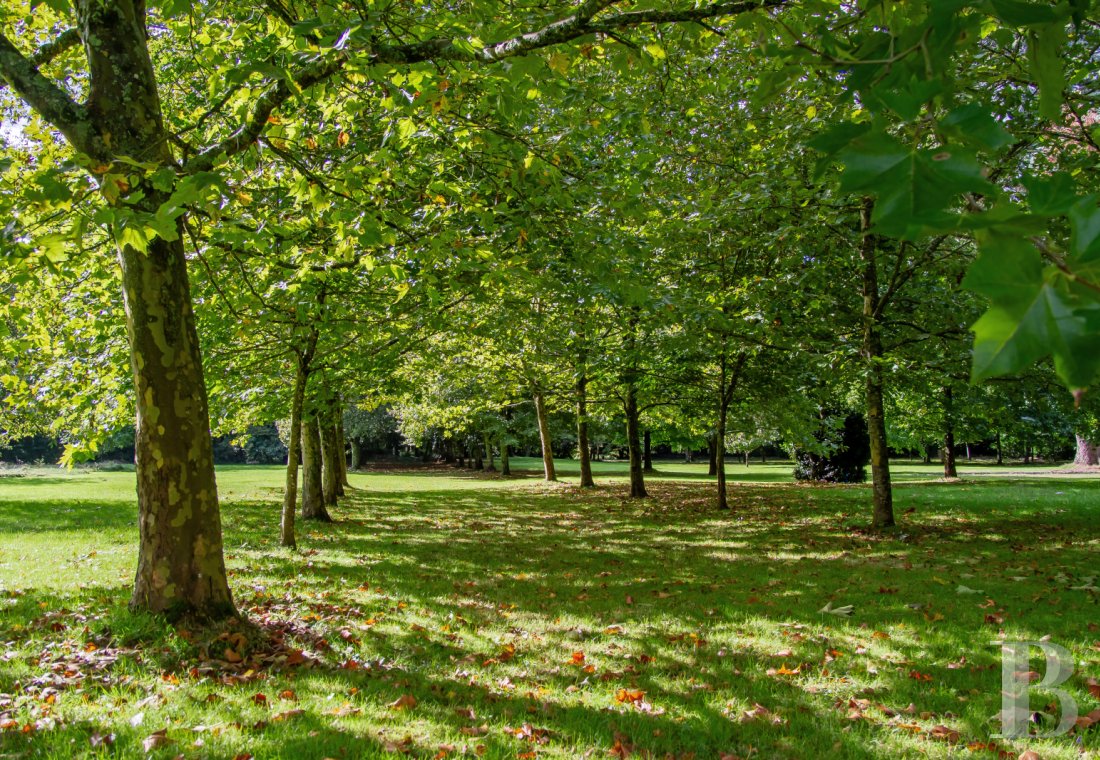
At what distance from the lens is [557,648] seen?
17.0 feet

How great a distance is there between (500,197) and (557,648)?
16.3 ft

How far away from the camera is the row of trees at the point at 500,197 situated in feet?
3.59

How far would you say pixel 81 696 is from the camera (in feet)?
13.0

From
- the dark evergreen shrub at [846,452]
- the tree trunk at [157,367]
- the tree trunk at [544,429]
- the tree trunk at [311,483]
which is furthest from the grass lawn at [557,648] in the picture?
the tree trunk at [544,429]

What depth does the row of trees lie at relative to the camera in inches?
43.0

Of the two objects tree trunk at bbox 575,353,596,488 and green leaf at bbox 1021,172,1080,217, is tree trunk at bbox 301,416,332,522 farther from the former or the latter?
green leaf at bbox 1021,172,1080,217

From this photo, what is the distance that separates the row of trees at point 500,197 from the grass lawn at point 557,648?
3.52 feet

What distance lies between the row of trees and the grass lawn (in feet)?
3.52

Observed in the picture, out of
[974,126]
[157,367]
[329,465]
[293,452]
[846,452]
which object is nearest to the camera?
[974,126]

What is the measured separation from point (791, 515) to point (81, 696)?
12771mm

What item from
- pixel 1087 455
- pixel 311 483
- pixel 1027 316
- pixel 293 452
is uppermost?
pixel 1027 316

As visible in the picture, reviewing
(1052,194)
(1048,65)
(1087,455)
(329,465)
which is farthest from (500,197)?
(1087,455)

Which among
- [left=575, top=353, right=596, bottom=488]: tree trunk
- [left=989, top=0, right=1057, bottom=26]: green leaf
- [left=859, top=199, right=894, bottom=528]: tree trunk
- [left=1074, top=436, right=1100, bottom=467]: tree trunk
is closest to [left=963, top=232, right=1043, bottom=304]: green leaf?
[left=989, top=0, right=1057, bottom=26]: green leaf

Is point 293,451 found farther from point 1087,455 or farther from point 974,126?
point 1087,455
